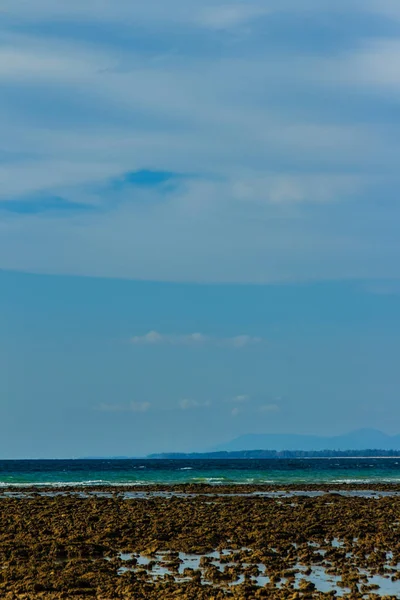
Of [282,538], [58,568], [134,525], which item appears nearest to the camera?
[58,568]

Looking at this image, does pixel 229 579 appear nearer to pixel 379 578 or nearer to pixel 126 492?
pixel 379 578

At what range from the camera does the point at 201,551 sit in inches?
1066

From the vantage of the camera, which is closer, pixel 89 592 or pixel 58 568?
pixel 89 592

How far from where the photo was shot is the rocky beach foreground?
2055cm

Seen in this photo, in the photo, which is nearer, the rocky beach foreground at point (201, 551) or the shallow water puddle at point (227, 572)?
the rocky beach foreground at point (201, 551)

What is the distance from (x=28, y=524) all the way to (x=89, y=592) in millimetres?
15579

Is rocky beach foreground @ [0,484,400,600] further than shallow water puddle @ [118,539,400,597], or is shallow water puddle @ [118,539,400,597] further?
shallow water puddle @ [118,539,400,597]

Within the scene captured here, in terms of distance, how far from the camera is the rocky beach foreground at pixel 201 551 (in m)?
20.5

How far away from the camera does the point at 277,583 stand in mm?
21328

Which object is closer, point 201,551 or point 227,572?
point 227,572

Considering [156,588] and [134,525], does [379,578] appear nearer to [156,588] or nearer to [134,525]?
[156,588]

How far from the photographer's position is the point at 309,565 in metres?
24.1

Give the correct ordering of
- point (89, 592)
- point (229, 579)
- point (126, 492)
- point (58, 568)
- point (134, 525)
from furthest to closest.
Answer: point (126, 492) < point (134, 525) < point (58, 568) < point (229, 579) < point (89, 592)

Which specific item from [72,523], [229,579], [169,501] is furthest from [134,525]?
[169,501]
